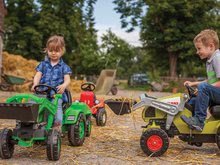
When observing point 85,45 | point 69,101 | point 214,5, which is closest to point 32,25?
point 85,45

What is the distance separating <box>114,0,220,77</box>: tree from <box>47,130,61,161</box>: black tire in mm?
32722

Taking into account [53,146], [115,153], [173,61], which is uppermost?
[173,61]

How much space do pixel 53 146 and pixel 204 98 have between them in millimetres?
1997

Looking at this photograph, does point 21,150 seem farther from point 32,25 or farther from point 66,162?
point 32,25

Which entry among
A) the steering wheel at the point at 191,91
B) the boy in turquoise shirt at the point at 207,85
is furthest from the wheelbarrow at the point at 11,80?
the boy in turquoise shirt at the point at 207,85

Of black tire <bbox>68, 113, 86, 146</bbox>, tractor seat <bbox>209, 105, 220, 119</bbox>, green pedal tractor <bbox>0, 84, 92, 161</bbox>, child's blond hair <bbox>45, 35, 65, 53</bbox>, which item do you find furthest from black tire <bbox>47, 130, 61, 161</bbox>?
tractor seat <bbox>209, 105, 220, 119</bbox>

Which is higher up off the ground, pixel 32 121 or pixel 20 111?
pixel 20 111

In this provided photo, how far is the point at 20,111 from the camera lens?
451 cm

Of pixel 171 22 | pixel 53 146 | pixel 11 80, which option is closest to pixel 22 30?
pixel 171 22

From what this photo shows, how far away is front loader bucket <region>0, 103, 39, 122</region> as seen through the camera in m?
4.48

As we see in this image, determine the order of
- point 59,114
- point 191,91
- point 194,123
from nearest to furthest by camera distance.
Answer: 1. point 194,123
2. point 59,114
3. point 191,91

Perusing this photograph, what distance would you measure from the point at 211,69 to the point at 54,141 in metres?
2.28

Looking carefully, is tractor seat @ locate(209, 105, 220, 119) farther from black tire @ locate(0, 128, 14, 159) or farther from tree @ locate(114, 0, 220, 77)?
tree @ locate(114, 0, 220, 77)

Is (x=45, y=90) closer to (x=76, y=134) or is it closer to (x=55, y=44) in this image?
(x=55, y=44)
